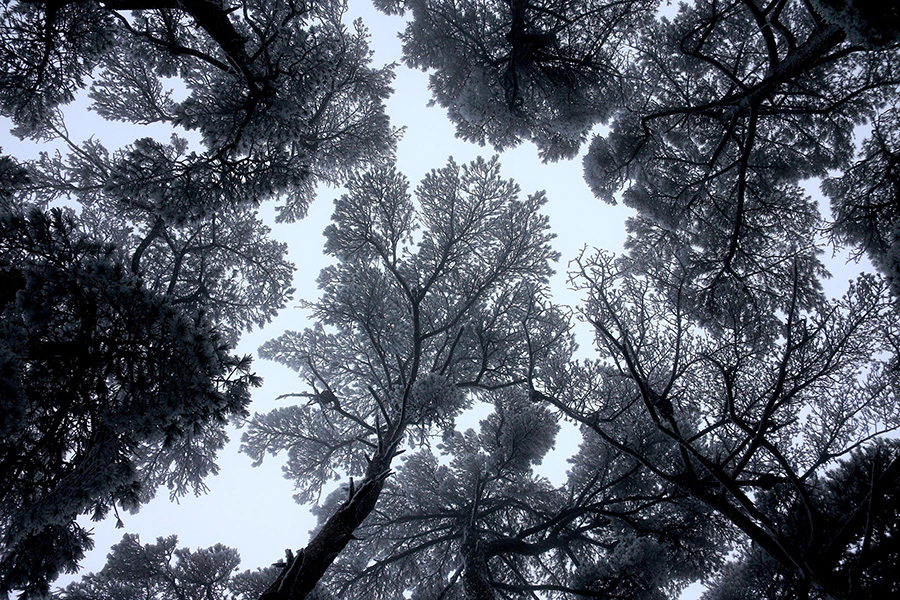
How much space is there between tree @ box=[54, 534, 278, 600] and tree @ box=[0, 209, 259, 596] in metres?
5.21

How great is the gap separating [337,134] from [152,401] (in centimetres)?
627

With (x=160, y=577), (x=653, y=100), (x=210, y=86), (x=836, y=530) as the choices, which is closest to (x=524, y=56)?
(x=653, y=100)

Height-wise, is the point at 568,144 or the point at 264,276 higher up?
the point at 568,144

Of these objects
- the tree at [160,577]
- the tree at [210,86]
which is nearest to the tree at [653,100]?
the tree at [210,86]

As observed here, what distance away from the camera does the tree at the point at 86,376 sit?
3.24 meters

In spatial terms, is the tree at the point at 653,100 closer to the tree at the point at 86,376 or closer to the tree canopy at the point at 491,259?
the tree canopy at the point at 491,259

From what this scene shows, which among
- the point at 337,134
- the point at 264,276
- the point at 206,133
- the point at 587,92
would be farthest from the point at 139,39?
the point at 587,92

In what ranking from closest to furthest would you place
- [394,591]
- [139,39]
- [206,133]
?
[206,133] → [139,39] → [394,591]

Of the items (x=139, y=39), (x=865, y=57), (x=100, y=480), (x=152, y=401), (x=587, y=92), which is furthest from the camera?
(x=587, y=92)

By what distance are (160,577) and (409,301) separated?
718 centimetres

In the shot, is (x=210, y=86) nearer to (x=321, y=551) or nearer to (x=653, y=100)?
(x=321, y=551)

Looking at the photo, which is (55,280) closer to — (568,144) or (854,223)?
(568,144)

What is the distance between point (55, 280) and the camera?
3312 millimetres

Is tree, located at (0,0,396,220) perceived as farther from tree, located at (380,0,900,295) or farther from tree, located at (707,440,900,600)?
tree, located at (707,440,900,600)
